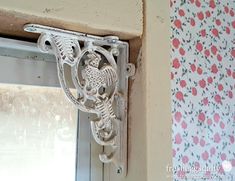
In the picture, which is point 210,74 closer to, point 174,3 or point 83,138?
point 174,3

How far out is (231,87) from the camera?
57.3 inches

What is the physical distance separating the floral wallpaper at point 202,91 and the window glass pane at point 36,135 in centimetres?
42

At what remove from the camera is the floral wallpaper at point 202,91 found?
1.30m

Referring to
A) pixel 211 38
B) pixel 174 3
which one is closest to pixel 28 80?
pixel 174 3

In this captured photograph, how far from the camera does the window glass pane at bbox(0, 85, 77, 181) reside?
38.1 inches

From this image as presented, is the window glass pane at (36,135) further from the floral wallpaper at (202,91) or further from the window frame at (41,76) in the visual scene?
the floral wallpaper at (202,91)

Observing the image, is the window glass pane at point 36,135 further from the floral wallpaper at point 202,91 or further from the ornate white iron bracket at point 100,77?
the floral wallpaper at point 202,91

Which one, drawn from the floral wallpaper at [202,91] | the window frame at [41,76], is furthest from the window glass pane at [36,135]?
the floral wallpaper at [202,91]

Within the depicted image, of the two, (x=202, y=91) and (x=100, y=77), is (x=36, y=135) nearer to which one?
(x=100, y=77)

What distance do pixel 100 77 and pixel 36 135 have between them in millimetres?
259

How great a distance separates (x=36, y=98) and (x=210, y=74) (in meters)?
0.73

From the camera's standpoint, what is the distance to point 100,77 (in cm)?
96

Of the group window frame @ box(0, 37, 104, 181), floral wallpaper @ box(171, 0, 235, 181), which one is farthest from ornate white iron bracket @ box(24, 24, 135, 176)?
floral wallpaper @ box(171, 0, 235, 181)

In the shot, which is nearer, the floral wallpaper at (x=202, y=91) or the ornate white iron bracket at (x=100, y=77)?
the ornate white iron bracket at (x=100, y=77)
